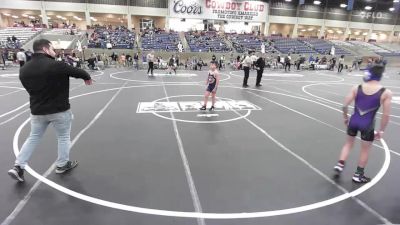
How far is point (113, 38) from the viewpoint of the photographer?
109ft

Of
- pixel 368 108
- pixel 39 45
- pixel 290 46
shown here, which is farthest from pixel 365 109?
pixel 290 46

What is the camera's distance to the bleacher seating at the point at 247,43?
36.2 meters

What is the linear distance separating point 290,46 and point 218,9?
12.2m

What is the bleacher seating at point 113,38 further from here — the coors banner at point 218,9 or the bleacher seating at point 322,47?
the bleacher seating at point 322,47

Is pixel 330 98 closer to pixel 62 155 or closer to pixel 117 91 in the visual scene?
pixel 117 91

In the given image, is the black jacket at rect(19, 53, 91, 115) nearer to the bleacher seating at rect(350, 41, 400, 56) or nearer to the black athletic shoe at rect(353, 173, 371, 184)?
the black athletic shoe at rect(353, 173, 371, 184)

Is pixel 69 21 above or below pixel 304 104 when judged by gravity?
above

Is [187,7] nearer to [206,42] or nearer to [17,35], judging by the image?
[206,42]

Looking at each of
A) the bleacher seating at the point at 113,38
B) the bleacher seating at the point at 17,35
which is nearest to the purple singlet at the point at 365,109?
the bleacher seating at the point at 113,38

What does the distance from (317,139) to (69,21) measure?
5261cm

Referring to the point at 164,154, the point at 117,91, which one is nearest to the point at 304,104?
the point at 164,154

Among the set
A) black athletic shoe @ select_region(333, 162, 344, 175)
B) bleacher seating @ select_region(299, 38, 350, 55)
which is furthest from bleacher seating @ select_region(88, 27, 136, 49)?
black athletic shoe @ select_region(333, 162, 344, 175)

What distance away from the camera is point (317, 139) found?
636 centimetres

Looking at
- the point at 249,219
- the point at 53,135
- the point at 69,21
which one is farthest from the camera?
the point at 69,21
